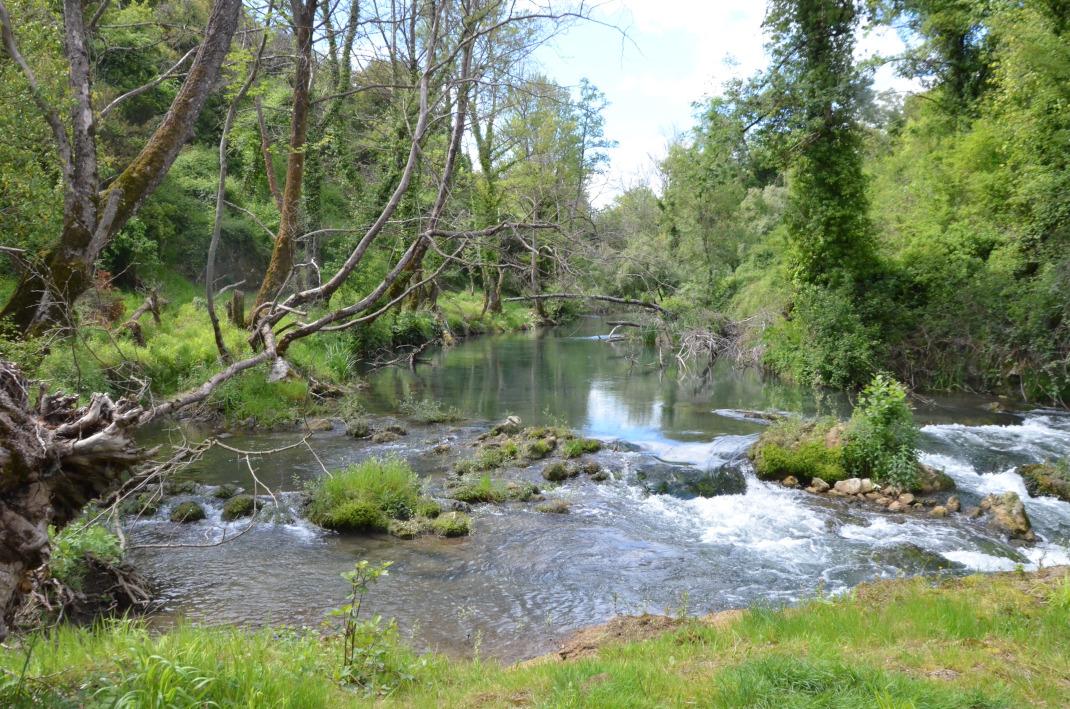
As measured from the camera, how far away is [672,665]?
4.60 m

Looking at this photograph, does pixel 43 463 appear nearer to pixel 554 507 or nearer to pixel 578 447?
pixel 554 507

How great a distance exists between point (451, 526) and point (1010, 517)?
25.7ft

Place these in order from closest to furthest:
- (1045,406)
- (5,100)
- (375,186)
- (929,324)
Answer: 1. (5,100)
2. (1045,406)
3. (929,324)
4. (375,186)

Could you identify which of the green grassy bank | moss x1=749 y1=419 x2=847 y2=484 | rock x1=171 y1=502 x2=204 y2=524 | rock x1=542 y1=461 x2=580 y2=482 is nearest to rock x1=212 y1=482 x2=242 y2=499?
rock x1=171 y1=502 x2=204 y2=524

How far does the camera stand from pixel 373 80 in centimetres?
2031

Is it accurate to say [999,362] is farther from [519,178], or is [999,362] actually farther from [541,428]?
[519,178]

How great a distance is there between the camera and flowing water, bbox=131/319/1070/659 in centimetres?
733

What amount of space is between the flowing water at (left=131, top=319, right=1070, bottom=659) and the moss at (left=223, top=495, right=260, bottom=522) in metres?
0.25

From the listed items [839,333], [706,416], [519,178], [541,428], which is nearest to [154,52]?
[519,178]

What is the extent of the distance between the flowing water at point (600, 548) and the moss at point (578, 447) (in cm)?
43

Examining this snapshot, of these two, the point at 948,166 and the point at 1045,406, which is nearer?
the point at 1045,406

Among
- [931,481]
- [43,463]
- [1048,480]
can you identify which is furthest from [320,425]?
[1048,480]

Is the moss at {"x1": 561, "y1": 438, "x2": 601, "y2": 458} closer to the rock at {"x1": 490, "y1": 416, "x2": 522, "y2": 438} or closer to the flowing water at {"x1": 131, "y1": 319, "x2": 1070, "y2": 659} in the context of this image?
the flowing water at {"x1": 131, "y1": 319, "x2": 1070, "y2": 659}

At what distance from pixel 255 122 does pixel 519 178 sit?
14446 millimetres
